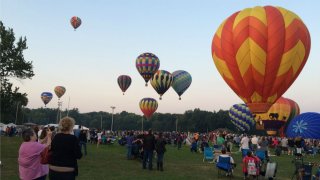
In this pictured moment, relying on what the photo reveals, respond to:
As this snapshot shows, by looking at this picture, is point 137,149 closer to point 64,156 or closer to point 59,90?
point 64,156

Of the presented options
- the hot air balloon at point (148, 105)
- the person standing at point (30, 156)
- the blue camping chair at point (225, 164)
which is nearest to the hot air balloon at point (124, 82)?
the hot air balloon at point (148, 105)

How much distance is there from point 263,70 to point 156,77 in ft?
80.0

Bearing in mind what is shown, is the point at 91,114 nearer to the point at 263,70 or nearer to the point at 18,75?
the point at 18,75

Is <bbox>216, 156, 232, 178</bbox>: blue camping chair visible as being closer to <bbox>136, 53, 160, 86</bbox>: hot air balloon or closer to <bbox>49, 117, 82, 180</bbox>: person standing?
<bbox>49, 117, 82, 180</bbox>: person standing

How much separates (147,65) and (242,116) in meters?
13.8

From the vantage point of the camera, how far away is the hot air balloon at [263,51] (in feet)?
71.7

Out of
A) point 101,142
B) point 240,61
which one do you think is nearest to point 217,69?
point 240,61

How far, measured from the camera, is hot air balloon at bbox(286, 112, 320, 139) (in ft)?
113

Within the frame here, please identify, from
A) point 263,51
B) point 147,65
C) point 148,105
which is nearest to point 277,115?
point 147,65

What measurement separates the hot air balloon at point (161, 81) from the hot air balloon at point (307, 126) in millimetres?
15286

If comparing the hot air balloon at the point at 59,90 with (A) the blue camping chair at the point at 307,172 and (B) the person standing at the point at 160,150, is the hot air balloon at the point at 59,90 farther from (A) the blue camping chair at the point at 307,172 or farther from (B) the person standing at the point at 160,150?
(A) the blue camping chair at the point at 307,172

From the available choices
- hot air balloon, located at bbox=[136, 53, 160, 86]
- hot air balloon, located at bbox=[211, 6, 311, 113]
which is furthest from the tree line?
hot air balloon, located at bbox=[211, 6, 311, 113]

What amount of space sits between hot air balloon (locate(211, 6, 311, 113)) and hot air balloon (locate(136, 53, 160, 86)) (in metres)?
19.2

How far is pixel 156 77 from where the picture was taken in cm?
4566
